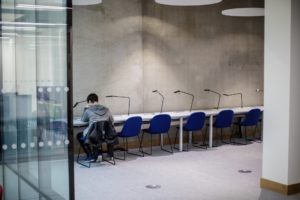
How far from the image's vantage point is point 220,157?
704 centimetres

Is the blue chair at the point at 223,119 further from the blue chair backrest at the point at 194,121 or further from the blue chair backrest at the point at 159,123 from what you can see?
the blue chair backrest at the point at 159,123

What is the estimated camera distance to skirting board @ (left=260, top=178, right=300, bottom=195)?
4.87 m

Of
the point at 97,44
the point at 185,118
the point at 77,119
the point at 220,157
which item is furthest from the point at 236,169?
the point at 97,44

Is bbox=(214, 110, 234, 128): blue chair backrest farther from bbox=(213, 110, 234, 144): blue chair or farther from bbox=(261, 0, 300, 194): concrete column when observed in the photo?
bbox=(261, 0, 300, 194): concrete column

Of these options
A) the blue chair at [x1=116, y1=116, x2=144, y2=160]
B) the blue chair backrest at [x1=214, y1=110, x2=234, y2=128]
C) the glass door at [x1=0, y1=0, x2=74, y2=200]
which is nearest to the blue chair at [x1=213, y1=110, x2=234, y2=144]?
the blue chair backrest at [x1=214, y1=110, x2=234, y2=128]

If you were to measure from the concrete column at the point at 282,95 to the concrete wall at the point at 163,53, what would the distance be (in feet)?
11.0

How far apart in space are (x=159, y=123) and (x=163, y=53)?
67.8 inches

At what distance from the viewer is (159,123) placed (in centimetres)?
716

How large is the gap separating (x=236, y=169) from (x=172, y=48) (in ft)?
10.4

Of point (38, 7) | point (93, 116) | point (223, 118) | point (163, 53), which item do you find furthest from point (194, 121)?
point (38, 7)

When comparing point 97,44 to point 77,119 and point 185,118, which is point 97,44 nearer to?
point 77,119

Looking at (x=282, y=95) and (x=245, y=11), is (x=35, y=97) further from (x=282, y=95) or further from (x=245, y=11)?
(x=245, y=11)

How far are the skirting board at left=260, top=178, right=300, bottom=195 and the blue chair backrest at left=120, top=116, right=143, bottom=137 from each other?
243 centimetres

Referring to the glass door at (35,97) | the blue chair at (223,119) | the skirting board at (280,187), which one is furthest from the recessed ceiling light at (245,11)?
the glass door at (35,97)
